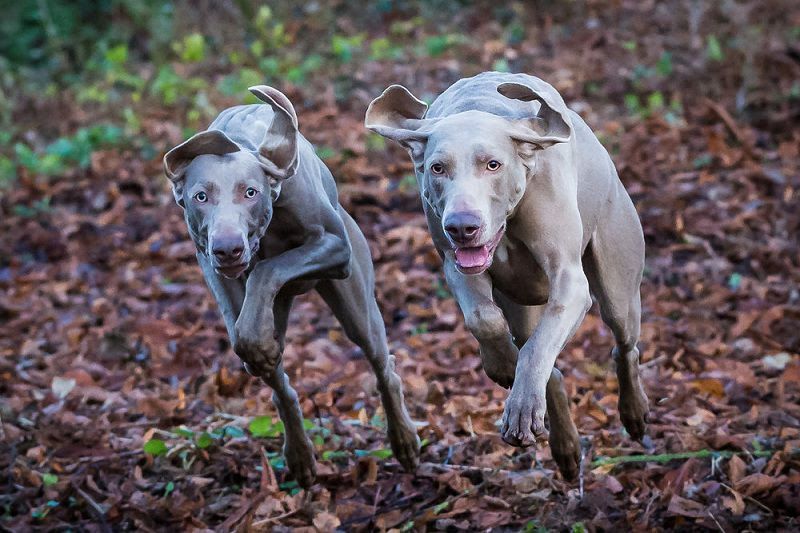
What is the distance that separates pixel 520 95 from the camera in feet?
15.4

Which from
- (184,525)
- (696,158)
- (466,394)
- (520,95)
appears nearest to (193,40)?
(696,158)

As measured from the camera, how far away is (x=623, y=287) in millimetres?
5344

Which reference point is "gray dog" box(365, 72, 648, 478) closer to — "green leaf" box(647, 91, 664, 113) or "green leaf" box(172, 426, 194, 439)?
"green leaf" box(172, 426, 194, 439)

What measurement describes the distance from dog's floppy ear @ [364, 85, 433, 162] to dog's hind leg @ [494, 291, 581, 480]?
1.02 meters

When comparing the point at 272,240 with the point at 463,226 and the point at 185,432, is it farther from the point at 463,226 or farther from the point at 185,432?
the point at 185,432

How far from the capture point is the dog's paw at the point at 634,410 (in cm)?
555

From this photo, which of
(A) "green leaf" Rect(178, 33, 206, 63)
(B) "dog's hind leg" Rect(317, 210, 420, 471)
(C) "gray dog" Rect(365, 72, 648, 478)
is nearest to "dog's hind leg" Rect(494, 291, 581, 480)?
(C) "gray dog" Rect(365, 72, 648, 478)

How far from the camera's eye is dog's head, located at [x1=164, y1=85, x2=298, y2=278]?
461 cm

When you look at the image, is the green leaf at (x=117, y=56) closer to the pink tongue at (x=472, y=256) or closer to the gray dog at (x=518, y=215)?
the gray dog at (x=518, y=215)

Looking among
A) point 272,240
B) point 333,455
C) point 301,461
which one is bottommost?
point 333,455

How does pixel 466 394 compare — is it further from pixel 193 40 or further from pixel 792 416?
pixel 193 40

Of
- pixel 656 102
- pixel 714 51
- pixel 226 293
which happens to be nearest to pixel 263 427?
pixel 226 293

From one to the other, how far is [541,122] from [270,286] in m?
1.32

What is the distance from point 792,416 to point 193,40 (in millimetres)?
10068
